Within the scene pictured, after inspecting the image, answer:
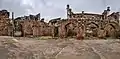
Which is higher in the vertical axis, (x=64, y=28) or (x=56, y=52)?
(x=64, y=28)

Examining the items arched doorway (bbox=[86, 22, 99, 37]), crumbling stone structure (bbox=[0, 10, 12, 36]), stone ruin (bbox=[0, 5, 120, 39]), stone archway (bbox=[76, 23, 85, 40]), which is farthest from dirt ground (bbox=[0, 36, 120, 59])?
arched doorway (bbox=[86, 22, 99, 37])

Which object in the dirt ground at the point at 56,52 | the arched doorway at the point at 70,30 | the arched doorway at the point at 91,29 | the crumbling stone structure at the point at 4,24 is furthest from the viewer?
the arched doorway at the point at 91,29

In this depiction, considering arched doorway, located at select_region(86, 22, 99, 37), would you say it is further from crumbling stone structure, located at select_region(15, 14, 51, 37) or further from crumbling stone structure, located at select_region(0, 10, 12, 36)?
crumbling stone structure, located at select_region(0, 10, 12, 36)

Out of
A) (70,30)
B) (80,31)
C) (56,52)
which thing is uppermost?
(70,30)

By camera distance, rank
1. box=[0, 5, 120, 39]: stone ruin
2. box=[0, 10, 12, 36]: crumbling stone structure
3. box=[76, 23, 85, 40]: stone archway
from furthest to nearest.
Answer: box=[0, 5, 120, 39]: stone ruin
box=[0, 10, 12, 36]: crumbling stone structure
box=[76, 23, 85, 40]: stone archway

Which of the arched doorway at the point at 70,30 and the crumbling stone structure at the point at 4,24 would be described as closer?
the crumbling stone structure at the point at 4,24

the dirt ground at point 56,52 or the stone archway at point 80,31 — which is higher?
the stone archway at point 80,31

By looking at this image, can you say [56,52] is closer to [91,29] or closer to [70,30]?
[70,30]

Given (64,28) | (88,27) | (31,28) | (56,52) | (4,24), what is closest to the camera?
(56,52)

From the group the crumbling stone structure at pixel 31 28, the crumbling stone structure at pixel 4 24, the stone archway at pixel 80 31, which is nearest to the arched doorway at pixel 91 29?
the stone archway at pixel 80 31

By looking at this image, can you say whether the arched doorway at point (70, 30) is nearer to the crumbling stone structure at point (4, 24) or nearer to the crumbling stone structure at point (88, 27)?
the crumbling stone structure at point (88, 27)

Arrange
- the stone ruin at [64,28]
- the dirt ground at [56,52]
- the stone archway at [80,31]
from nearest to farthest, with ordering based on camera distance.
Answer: the dirt ground at [56,52], the stone archway at [80,31], the stone ruin at [64,28]

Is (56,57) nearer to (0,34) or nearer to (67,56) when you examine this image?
(67,56)

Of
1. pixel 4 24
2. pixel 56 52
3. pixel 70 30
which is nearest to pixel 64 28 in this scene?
pixel 70 30
